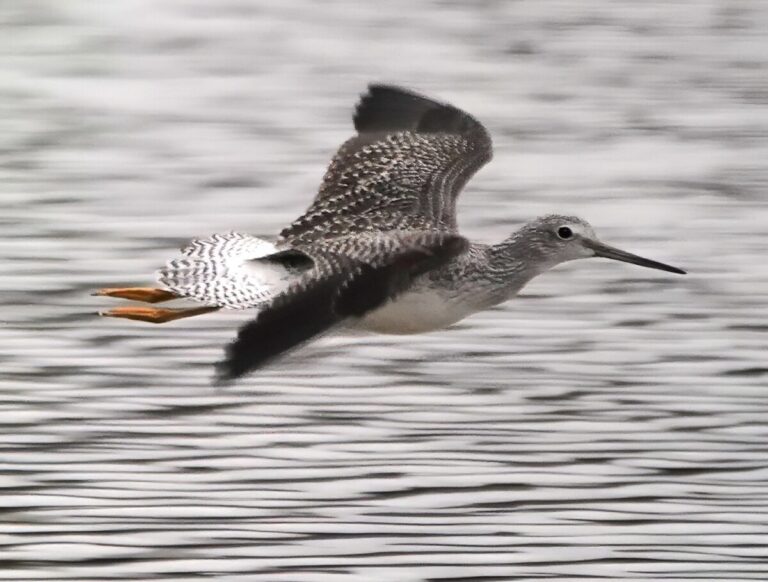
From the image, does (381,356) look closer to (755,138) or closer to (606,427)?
(606,427)

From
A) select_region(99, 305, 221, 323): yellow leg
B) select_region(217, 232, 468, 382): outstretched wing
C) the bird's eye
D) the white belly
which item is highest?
select_region(217, 232, 468, 382): outstretched wing

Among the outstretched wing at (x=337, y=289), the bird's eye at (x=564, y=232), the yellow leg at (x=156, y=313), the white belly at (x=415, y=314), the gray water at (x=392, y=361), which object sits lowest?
the gray water at (x=392, y=361)

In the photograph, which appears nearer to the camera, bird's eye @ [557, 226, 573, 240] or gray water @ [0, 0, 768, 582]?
gray water @ [0, 0, 768, 582]

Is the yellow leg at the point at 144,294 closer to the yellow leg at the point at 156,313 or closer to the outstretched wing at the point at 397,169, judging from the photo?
the yellow leg at the point at 156,313

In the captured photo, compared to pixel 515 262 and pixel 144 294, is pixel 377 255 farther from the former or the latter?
pixel 144 294

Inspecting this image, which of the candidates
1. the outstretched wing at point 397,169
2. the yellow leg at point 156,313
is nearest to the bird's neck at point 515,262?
the outstretched wing at point 397,169

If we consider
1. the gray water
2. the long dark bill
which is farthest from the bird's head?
the gray water

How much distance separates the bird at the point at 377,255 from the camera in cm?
942

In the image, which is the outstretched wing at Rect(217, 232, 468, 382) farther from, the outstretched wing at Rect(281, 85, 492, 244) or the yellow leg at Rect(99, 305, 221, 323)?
the yellow leg at Rect(99, 305, 221, 323)

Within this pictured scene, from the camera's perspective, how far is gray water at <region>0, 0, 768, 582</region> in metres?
11.2

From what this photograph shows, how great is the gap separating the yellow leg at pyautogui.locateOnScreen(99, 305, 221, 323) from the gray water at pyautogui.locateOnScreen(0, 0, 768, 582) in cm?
70

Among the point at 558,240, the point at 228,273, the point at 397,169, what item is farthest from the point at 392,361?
the point at 228,273

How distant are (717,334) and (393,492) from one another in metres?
2.94

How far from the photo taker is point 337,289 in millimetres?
9492
